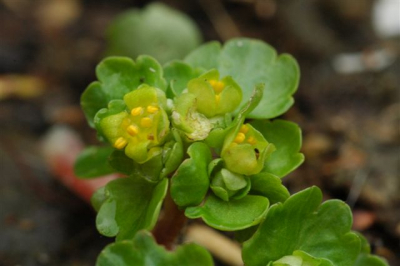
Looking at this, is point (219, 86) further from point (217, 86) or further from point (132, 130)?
point (132, 130)

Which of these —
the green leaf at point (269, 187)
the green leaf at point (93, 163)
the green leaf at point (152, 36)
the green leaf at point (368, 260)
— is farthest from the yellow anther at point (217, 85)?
the green leaf at point (152, 36)

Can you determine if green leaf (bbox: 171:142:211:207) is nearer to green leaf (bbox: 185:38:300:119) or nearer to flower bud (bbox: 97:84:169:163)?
flower bud (bbox: 97:84:169:163)

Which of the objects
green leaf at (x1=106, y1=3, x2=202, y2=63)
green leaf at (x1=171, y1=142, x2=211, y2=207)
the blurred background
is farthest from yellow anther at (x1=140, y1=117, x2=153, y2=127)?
green leaf at (x1=106, y1=3, x2=202, y2=63)

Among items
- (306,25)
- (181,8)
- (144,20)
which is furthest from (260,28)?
(144,20)

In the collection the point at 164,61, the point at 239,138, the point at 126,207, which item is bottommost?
the point at 164,61

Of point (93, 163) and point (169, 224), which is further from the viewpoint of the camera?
point (93, 163)

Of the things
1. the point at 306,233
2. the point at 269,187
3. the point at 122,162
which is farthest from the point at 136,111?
the point at 306,233

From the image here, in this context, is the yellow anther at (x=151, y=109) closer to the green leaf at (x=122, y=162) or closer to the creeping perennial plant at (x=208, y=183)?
the creeping perennial plant at (x=208, y=183)
